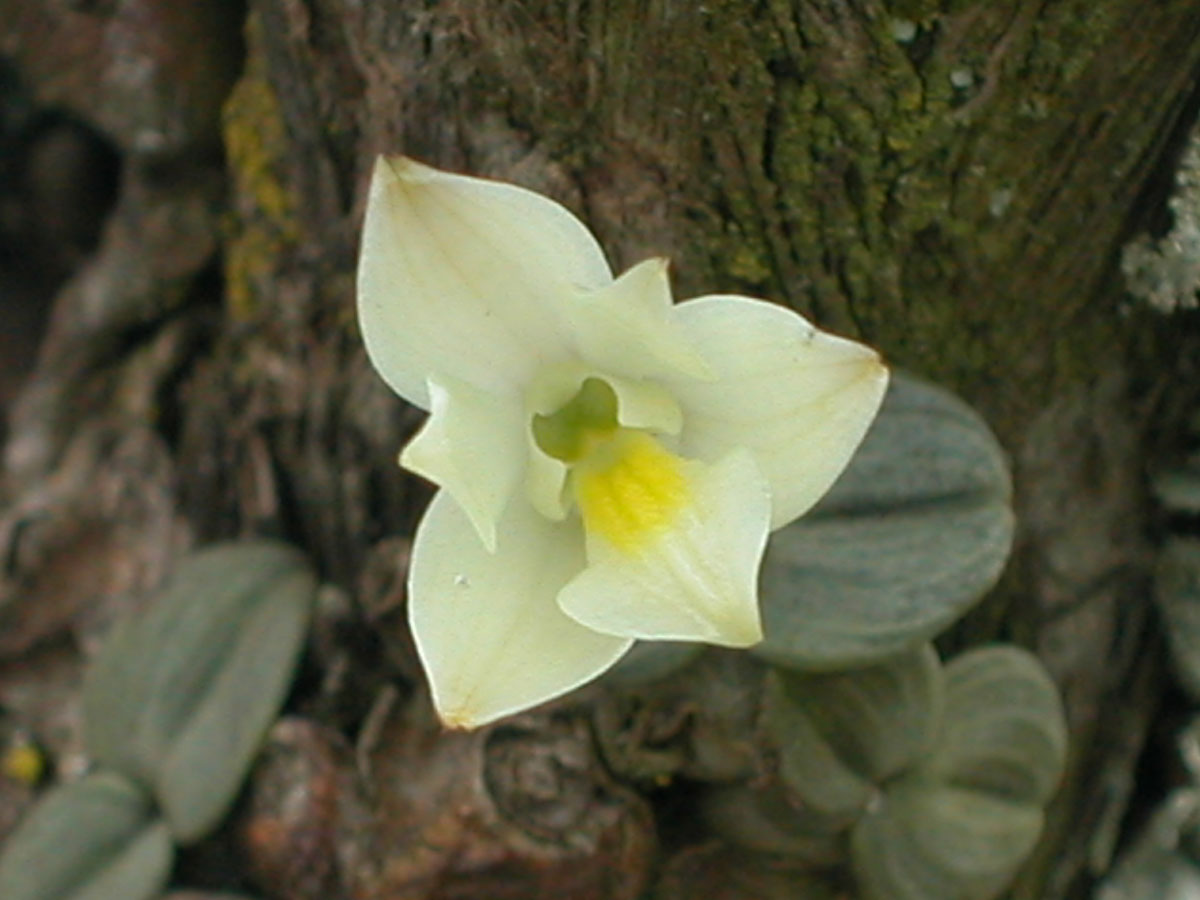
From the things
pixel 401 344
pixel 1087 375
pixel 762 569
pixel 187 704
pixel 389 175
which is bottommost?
pixel 187 704

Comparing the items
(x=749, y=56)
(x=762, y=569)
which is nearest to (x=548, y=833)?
(x=762, y=569)

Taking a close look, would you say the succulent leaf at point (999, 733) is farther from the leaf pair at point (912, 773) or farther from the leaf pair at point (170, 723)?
the leaf pair at point (170, 723)

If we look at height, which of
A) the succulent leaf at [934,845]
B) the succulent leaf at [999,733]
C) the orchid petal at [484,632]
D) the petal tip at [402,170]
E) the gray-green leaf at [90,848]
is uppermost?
the petal tip at [402,170]

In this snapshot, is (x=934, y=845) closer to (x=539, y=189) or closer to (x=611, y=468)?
(x=611, y=468)

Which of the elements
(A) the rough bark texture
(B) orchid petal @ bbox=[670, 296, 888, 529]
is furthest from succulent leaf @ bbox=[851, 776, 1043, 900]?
(B) orchid petal @ bbox=[670, 296, 888, 529]

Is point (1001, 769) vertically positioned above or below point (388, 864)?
above

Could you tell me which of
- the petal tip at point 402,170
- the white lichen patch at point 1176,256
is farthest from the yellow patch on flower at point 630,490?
the white lichen patch at point 1176,256

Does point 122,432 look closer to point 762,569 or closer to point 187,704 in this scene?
point 187,704

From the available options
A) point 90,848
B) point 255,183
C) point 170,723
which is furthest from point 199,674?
point 255,183
